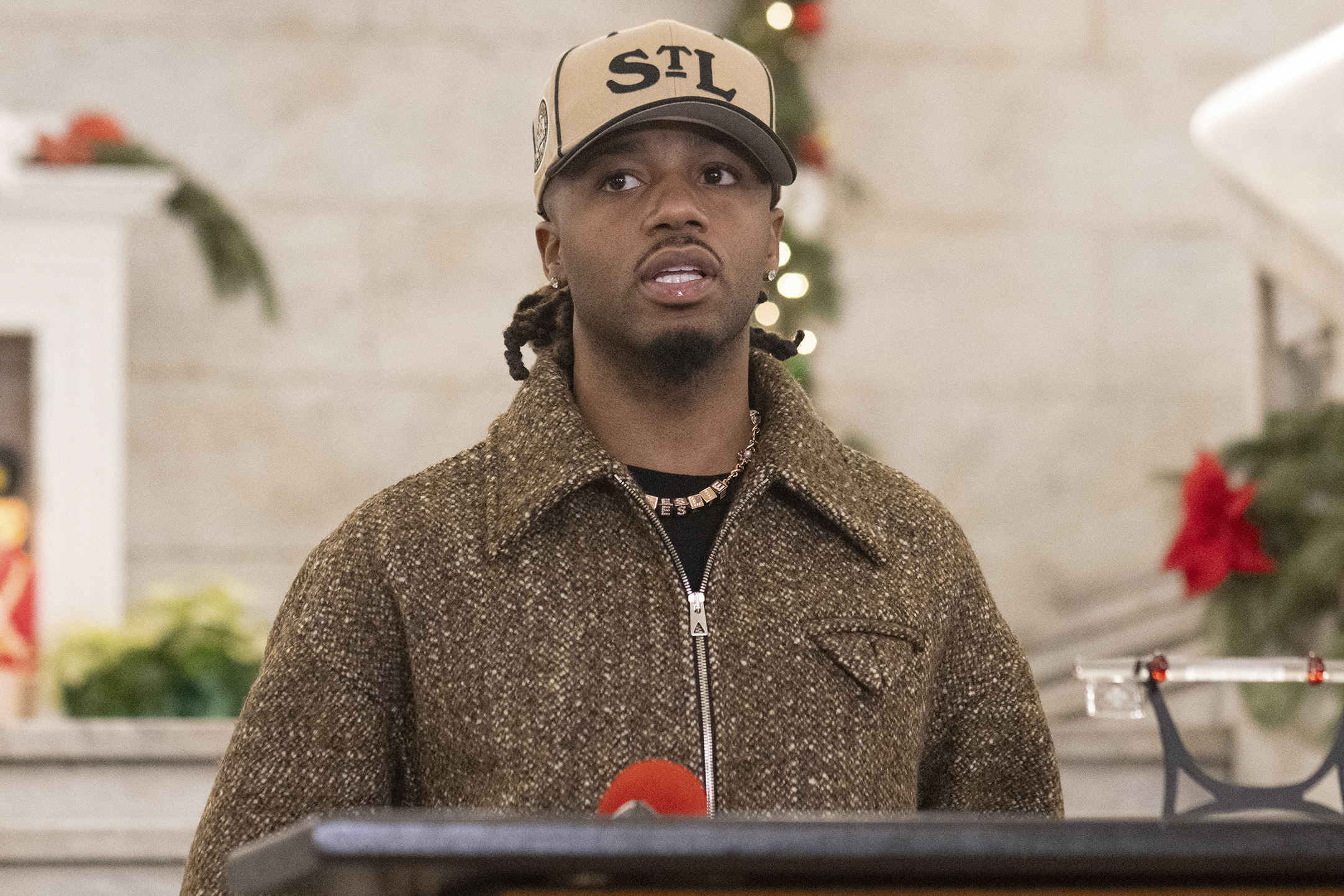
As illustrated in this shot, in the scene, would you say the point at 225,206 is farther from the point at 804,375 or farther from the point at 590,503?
the point at 590,503

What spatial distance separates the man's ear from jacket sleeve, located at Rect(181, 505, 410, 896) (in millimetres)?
363

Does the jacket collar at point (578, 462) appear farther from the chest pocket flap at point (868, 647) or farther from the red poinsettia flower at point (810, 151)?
the red poinsettia flower at point (810, 151)

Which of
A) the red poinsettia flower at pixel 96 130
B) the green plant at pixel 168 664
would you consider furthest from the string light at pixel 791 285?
the red poinsettia flower at pixel 96 130

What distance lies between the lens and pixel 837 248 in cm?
683

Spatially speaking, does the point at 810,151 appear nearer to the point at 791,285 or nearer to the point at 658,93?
the point at 791,285

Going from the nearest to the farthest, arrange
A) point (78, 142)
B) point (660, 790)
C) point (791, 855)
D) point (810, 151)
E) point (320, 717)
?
point (791, 855) → point (660, 790) → point (320, 717) → point (78, 142) → point (810, 151)

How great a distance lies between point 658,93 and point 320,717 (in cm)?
66

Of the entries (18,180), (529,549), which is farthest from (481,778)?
(18,180)

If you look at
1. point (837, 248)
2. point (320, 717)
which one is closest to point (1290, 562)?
point (320, 717)

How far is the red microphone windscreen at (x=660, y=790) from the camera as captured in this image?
3.71 ft

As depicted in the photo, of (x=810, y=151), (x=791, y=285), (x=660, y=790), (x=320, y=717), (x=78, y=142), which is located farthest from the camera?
(x=810, y=151)

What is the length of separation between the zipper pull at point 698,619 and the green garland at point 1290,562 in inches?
103

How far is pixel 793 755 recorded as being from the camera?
5.04 ft

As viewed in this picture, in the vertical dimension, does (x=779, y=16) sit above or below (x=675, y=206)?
above
